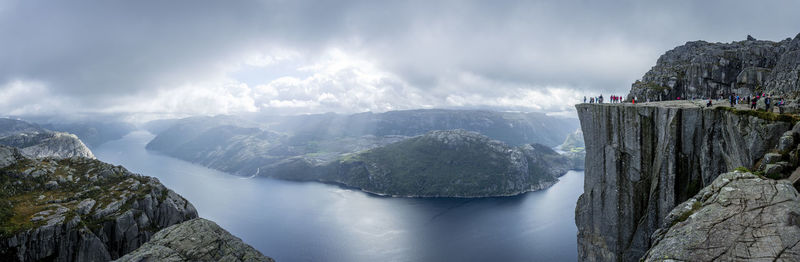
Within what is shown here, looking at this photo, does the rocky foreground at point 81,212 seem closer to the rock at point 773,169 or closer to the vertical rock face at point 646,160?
the vertical rock face at point 646,160

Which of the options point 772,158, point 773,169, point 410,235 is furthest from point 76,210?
point 410,235

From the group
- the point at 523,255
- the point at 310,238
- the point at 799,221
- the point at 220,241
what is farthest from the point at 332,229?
the point at 799,221

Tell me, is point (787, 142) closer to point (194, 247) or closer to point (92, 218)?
point (194, 247)

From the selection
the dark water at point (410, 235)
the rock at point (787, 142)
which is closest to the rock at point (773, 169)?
the rock at point (787, 142)

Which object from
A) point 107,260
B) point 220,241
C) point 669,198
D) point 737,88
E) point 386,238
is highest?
point 737,88

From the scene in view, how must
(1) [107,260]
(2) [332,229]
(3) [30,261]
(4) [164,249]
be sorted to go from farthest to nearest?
(2) [332,229] → (1) [107,260] → (3) [30,261] → (4) [164,249]

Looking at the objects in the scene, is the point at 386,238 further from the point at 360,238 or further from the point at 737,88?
the point at 737,88

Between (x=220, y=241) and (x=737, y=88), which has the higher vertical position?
(x=737, y=88)

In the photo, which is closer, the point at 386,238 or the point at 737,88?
the point at 737,88
